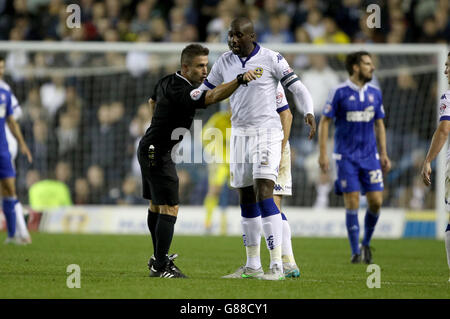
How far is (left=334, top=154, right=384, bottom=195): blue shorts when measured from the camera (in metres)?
10.6

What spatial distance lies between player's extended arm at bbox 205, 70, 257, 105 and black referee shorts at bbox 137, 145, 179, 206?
0.79 metres

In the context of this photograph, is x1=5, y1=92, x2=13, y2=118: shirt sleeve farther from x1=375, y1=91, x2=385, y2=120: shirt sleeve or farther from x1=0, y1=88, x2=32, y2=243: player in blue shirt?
x1=375, y1=91, x2=385, y2=120: shirt sleeve

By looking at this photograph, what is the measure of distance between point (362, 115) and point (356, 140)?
332 millimetres

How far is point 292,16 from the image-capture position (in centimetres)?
1930

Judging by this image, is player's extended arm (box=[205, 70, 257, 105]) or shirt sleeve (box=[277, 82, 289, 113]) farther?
shirt sleeve (box=[277, 82, 289, 113])

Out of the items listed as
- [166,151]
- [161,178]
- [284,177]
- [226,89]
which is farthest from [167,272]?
[226,89]

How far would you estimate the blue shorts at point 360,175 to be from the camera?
34.9 ft

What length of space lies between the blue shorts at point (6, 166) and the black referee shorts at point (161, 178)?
4.73 m

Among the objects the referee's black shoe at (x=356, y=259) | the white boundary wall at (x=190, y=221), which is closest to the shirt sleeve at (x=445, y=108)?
the referee's black shoe at (x=356, y=259)

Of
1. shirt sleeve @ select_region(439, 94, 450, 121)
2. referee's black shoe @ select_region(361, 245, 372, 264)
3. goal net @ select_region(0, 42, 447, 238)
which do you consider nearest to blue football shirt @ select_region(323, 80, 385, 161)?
referee's black shoe @ select_region(361, 245, 372, 264)

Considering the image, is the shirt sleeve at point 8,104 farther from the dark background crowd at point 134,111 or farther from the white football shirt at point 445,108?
the white football shirt at point 445,108

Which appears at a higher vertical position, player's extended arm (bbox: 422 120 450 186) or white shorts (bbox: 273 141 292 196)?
player's extended arm (bbox: 422 120 450 186)

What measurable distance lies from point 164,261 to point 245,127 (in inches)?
56.4

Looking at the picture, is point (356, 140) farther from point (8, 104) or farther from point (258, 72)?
point (8, 104)
